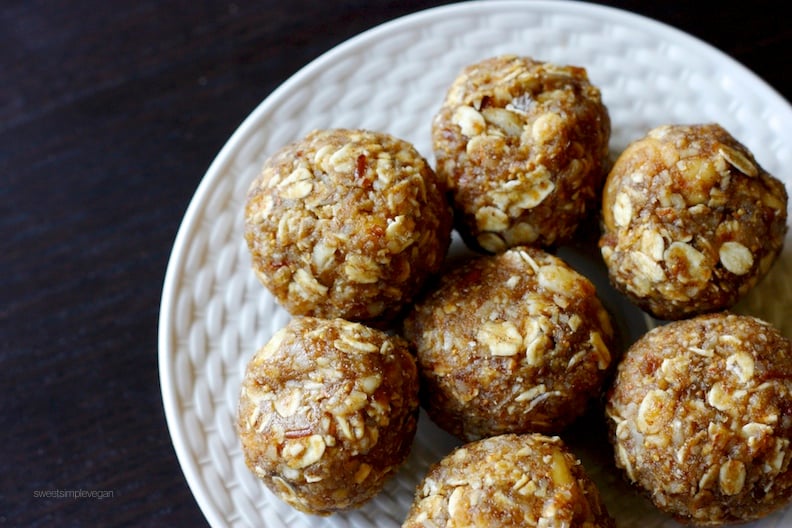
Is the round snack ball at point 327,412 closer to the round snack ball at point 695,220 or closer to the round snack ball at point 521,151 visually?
the round snack ball at point 521,151

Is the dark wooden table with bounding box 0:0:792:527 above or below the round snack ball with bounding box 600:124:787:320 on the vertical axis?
below

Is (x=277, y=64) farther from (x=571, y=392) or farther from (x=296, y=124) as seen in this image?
(x=571, y=392)

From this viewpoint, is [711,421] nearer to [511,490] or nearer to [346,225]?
[511,490]

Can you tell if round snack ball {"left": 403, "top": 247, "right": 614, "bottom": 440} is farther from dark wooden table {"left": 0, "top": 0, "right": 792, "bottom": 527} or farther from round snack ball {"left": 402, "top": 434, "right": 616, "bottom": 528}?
dark wooden table {"left": 0, "top": 0, "right": 792, "bottom": 527}

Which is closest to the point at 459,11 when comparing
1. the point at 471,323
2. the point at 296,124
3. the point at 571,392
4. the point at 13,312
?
the point at 296,124

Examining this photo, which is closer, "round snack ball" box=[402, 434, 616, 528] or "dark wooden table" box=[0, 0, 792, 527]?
"round snack ball" box=[402, 434, 616, 528]

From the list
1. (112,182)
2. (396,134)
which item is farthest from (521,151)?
(112,182)

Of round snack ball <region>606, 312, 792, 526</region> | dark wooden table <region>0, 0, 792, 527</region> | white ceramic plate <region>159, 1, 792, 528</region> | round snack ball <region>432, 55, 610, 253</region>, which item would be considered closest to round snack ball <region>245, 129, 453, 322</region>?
round snack ball <region>432, 55, 610, 253</region>
